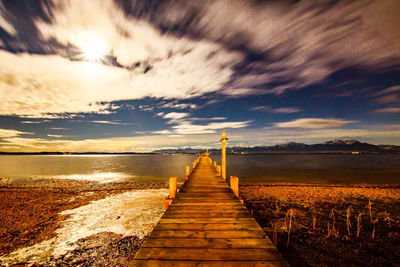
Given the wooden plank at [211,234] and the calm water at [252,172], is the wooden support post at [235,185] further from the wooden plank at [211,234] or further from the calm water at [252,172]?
the calm water at [252,172]

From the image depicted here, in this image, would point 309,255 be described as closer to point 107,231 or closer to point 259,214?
point 259,214

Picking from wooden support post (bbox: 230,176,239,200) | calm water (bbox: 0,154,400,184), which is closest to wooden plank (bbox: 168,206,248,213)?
wooden support post (bbox: 230,176,239,200)

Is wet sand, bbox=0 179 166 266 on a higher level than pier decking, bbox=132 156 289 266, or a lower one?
lower

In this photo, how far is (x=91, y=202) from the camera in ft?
45.6

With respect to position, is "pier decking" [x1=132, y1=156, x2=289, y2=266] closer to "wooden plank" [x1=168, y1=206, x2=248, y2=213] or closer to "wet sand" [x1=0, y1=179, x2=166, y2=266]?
"wooden plank" [x1=168, y1=206, x2=248, y2=213]

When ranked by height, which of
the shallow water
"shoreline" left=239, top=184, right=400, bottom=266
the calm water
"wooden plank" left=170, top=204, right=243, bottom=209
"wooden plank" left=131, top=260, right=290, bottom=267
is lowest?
the calm water

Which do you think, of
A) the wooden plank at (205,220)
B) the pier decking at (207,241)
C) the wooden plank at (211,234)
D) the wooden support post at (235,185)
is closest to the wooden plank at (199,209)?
the pier decking at (207,241)

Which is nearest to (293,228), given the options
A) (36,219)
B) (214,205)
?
(214,205)

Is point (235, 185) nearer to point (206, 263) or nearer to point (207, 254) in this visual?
point (207, 254)

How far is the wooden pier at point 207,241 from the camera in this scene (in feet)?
9.40

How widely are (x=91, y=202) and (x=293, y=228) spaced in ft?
47.1

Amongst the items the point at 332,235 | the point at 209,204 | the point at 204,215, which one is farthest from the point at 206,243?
the point at 332,235

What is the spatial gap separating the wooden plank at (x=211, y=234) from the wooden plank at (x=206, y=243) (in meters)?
0.13

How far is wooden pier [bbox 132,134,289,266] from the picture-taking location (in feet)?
9.40
